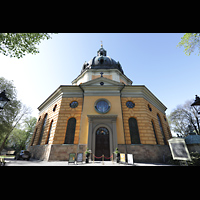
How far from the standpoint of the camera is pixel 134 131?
13516 millimetres

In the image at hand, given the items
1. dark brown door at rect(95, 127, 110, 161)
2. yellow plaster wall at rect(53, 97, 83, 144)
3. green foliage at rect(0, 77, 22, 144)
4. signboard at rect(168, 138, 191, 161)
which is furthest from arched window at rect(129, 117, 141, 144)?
green foliage at rect(0, 77, 22, 144)

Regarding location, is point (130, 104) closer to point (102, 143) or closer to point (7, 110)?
point (102, 143)

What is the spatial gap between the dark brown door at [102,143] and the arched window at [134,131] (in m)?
3.23

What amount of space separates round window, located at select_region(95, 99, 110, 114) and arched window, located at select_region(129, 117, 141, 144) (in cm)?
367

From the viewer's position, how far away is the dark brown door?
1226 centimetres

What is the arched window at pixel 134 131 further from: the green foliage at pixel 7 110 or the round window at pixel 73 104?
the green foliage at pixel 7 110

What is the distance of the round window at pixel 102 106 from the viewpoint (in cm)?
1396

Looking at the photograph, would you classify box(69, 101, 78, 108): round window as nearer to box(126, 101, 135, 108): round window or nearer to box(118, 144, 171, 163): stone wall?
box(126, 101, 135, 108): round window

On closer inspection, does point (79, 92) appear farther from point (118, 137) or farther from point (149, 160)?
point (149, 160)

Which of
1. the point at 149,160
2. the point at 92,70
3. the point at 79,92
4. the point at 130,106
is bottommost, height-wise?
the point at 149,160

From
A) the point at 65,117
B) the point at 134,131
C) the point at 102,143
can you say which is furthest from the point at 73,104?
the point at 134,131
